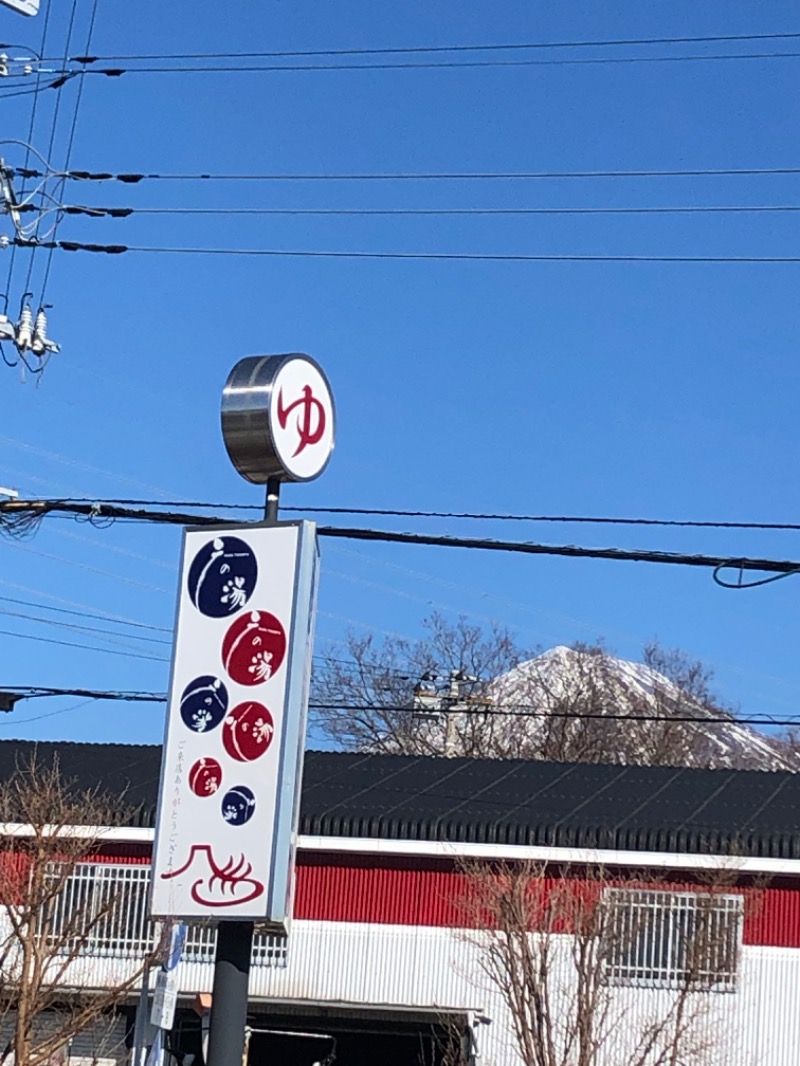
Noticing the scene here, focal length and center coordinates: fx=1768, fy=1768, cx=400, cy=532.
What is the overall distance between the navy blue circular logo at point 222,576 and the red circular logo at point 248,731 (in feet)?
1.61

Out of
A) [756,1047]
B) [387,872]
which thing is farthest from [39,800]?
[756,1047]

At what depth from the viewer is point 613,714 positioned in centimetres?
5166

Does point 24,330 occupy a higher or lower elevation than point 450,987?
higher

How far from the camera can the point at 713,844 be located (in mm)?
23000

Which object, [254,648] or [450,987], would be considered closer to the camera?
[254,648]

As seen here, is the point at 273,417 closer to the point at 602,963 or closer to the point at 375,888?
the point at 602,963

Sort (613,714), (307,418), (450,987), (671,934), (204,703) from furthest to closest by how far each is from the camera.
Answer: (613,714) < (450,987) < (671,934) < (307,418) < (204,703)

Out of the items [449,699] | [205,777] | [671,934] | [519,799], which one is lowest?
[671,934]

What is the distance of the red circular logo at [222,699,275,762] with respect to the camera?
783 centimetres

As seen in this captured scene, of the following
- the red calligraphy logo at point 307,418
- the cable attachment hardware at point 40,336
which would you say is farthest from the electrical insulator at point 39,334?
the red calligraphy logo at point 307,418

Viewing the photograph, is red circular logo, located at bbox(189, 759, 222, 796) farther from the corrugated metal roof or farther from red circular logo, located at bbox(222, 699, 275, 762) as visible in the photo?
the corrugated metal roof

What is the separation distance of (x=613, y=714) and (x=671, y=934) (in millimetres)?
29637

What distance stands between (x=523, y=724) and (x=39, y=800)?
115 ft

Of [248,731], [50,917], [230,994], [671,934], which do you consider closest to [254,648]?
[248,731]
